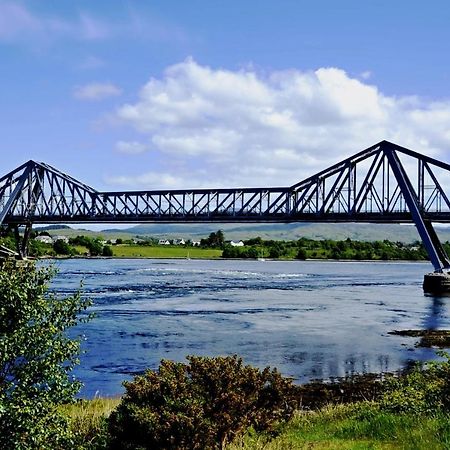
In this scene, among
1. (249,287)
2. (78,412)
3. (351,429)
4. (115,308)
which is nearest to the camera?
(351,429)

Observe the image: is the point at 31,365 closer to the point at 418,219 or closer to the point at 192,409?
the point at 192,409

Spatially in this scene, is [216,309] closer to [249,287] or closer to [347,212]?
[249,287]

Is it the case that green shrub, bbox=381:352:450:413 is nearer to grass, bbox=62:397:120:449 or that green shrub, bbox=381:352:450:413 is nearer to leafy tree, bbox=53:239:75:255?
grass, bbox=62:397:120:449

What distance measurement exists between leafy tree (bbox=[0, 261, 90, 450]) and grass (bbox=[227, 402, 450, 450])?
10.4 feet

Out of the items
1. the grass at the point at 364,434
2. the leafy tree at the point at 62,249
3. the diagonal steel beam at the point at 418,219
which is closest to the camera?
the grass at the point at 364,434

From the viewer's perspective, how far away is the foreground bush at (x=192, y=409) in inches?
442

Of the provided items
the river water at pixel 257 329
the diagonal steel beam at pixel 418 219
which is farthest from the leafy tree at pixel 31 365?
the diagonal steel beam at pixel 418 219

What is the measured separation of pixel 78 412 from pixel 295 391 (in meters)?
10.1

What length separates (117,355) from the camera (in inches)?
1299

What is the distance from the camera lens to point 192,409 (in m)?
11.3

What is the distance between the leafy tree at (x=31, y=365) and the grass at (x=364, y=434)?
318 centimetres

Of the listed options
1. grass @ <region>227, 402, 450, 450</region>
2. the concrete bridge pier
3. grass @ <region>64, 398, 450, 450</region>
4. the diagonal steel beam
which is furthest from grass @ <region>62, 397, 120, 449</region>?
the diagonal steel beam

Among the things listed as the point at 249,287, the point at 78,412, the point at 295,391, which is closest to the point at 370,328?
the point at 295,391

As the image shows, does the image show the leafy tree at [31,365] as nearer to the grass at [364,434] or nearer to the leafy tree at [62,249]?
the grass at [364,434]
